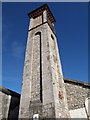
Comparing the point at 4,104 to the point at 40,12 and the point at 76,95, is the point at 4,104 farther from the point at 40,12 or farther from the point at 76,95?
the point at 40,12

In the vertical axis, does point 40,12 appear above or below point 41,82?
above

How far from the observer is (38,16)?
13461mm

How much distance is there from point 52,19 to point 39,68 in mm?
6914

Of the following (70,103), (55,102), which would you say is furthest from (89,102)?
(55,102)

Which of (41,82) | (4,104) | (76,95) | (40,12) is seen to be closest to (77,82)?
(76,95)

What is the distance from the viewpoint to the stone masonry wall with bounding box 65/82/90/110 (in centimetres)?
891

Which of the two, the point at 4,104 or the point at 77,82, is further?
the point at 4,104

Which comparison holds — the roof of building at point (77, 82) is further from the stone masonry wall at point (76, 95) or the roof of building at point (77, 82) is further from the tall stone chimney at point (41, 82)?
the tall stone chimney at point (41, 82)

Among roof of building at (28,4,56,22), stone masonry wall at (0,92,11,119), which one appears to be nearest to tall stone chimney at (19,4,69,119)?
roof of building at (28,4,56,22)

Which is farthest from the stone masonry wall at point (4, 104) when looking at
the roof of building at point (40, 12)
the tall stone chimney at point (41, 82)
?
the roof of building at point (40, 12)

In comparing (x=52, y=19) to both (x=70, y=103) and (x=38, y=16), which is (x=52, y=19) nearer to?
(x=38, y=16)

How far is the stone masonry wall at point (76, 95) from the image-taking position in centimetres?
891

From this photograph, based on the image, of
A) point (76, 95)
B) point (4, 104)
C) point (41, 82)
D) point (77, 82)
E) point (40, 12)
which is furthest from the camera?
point (40, 12)

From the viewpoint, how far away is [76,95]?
9.31m
